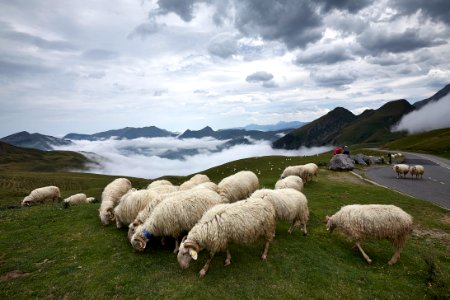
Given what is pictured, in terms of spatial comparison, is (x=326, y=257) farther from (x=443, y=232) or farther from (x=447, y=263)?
(x=443, y=232)

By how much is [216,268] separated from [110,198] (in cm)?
1354

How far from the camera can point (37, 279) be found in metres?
11.8

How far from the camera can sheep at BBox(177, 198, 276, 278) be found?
1183 cm

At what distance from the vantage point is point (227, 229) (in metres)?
12.2

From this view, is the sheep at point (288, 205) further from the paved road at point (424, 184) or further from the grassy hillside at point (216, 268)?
the paved road at point (424, 184)

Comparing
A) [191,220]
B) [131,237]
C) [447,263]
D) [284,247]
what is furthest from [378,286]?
[131,237]

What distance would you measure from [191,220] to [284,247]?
537cm

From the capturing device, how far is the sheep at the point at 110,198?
18.4 meters

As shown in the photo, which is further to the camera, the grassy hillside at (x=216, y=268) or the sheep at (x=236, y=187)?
the sheep at (x=236, y=187)

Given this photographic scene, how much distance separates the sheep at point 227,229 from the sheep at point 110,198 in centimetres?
832

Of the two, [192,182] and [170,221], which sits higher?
[192,182]

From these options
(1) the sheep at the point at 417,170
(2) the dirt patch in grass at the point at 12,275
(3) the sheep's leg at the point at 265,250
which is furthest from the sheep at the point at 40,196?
(1) the sheep at the point at 417,170

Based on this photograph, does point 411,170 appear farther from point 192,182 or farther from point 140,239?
point 140,239

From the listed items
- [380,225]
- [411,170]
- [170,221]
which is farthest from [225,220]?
[411,170]
